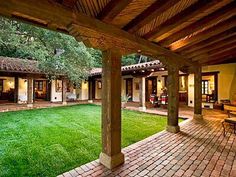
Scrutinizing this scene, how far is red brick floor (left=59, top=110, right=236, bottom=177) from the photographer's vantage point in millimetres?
2896

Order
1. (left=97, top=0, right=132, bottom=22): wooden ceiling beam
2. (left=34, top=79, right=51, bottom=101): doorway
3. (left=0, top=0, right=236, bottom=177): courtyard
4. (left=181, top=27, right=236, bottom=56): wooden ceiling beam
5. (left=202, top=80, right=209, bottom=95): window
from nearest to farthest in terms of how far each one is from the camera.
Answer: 1. (left=97, top=0, right=132, bottom=22): wooden ceiling beam
2. (left=0, top=0, right=236, bottom=177): courtyard
3. (left=181, top=27, right=236, bottom=56): wooden ceiling beam
4. (left=202, top=80, right=209, bottom=95): window
5. (left=34, top=79, right=51, bottom=101): doorway

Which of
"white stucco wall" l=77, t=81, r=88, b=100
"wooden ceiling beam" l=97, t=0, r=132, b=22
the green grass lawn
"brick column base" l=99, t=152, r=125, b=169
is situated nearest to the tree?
the green grass lawn

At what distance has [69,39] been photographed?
9.01 meters

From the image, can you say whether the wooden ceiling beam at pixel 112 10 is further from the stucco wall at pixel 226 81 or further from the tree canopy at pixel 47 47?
the stucco wall at pixel 226 81

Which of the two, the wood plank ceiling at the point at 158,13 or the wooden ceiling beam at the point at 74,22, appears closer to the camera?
the wooden ceiling beam at the point at 74,22

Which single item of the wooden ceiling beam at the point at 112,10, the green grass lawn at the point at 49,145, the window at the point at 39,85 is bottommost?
the green grass lawn at the point at 49,145

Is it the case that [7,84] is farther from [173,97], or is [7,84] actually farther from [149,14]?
[149,14]

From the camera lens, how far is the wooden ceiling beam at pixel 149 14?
233cm

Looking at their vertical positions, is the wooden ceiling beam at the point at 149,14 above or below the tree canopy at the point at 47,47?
below

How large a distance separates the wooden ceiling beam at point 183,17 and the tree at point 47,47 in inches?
239

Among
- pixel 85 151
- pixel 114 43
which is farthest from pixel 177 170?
pixel 114 43

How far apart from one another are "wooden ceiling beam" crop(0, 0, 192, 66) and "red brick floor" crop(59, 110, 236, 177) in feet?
7.26

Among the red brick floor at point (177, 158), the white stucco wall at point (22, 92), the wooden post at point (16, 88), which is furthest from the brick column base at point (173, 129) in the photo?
the white stucco wall at point (22, 92)

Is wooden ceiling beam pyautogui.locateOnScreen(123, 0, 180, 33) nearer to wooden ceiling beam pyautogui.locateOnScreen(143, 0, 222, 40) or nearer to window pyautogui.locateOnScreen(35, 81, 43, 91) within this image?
wooden ceiling beam pyautogui.locateOnScreen(143, 0, 222, 40)
